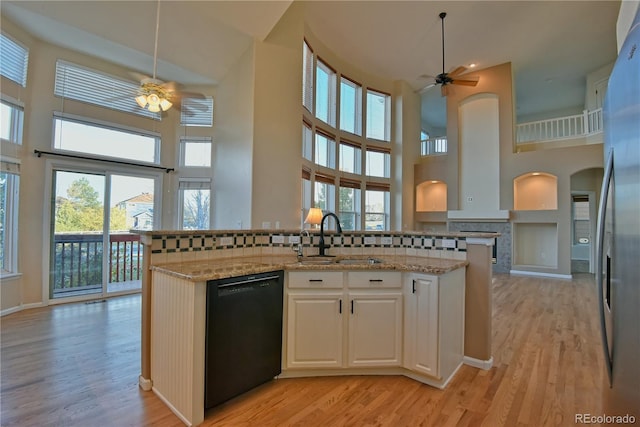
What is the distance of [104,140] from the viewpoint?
4.80 meters

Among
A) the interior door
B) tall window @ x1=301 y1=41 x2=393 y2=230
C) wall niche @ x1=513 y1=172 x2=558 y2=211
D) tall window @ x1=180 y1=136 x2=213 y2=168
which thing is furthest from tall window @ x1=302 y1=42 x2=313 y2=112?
wall niche @ x1=513 y1=172 x2=558 y2=211

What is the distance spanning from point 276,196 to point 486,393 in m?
3.32

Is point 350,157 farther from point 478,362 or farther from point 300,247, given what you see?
point 478,362

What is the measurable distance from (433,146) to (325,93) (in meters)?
4.33

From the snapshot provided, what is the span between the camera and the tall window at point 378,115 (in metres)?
8.18

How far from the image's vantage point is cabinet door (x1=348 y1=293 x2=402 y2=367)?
235cm

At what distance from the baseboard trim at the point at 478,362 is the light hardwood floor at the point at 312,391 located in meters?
0.06

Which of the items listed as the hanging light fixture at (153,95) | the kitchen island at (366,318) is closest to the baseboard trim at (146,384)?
the kitchen island at (366,318)

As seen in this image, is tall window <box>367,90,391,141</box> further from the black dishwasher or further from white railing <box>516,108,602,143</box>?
the black dishwasher

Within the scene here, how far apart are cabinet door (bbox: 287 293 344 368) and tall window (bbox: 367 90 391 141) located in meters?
6.61

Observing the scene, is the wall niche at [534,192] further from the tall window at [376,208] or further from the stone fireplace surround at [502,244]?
the tall window at [376,208]

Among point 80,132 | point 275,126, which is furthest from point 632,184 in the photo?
point 80,132

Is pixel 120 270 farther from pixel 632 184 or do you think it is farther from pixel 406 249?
pixel 632 184

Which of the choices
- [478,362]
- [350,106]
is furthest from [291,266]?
[350,106]
